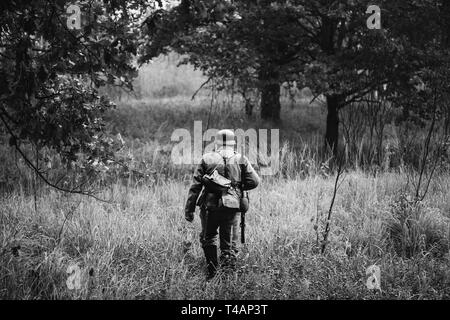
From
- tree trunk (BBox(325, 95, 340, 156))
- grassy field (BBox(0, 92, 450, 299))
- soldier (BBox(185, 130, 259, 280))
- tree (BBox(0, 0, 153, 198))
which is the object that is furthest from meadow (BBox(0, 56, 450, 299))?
tree trunk (BBox(325, 95, 340, 156))

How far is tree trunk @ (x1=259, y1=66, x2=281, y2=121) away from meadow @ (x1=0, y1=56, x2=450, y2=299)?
3245 mm

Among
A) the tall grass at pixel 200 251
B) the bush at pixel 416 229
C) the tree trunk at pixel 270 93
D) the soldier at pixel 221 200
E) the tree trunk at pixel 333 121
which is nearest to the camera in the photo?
the tall grass at pixel 200 251

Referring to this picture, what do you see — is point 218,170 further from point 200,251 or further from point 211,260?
point 200,251

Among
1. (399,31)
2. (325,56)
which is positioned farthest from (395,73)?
(325,56)

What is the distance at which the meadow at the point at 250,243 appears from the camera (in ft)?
15.7

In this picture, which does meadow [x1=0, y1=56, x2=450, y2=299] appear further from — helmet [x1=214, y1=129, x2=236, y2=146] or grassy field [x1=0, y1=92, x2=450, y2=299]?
helmet [x1=214, y1=129, x2=236, y2=146]

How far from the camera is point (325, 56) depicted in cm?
996

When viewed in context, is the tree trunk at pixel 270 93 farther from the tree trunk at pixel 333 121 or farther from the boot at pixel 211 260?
the boot at pixel 211 260

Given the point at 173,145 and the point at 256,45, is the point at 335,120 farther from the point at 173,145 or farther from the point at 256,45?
the point at 173,145

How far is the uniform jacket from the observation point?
4934 mm

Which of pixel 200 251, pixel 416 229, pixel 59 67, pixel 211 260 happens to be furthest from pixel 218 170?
pixel 416 229

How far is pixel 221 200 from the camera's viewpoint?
15.8 feet

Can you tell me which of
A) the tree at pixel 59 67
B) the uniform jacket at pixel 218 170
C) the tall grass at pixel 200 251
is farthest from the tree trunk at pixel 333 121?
the tree at pixel 59 67

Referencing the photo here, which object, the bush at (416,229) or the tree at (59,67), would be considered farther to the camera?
the bush at (416,229)
